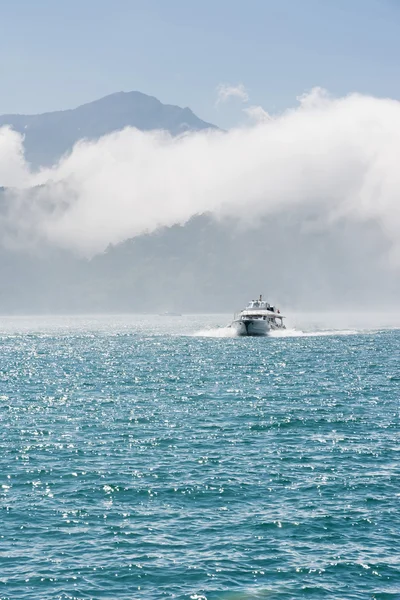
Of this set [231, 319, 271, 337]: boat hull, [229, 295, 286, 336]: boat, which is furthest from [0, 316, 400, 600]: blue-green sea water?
[229, 295, 286, 336]: boat

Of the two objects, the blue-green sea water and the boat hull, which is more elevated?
the boat hull

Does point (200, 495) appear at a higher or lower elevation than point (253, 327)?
lower

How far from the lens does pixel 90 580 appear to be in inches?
1090

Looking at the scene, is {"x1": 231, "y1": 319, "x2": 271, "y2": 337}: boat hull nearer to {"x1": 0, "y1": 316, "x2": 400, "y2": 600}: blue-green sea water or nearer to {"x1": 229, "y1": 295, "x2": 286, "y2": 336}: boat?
{"x1": 229, "y1": 295, "x2": 286, "y2": 336}: boat

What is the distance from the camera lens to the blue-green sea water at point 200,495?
1103 inches

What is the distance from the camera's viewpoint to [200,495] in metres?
→ 38.3

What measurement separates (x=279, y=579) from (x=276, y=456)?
20.0 meters

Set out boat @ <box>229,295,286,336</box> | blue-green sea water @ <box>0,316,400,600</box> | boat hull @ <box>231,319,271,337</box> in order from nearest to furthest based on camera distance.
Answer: blue-green sea water @ <box>0,316,400,600</box> < boat hull @ <box>231,319,271,337</box> < boat @ <box>229,295,286,336</box>

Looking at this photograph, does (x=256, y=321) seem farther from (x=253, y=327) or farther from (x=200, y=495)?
(x=200, y=495)

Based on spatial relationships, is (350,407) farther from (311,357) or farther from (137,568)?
(311,357)

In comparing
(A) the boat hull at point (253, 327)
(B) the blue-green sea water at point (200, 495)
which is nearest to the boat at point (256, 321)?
(A) the boat hull at point (253, 327)

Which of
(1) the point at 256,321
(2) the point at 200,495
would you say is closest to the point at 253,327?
(1) the point at 256,321

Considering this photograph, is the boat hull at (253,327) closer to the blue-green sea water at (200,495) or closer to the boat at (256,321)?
the boat at (256,321)

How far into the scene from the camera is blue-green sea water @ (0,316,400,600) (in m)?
28.0
